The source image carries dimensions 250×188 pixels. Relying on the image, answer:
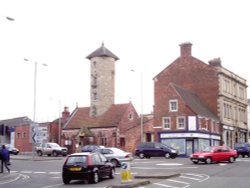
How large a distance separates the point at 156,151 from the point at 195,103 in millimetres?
16790

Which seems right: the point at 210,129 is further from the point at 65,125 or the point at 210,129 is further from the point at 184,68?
the point at 65,125

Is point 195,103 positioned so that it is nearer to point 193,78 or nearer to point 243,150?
point 193,78

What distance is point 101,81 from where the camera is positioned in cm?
7206

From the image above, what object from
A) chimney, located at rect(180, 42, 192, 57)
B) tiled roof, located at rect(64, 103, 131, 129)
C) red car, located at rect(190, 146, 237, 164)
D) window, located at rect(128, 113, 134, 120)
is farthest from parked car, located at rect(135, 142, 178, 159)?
chimney, located at rect(180, 42, 192, 57)

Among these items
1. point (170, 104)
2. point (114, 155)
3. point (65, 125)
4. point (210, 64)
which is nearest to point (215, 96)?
point (210, 64)

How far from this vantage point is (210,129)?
206 feet

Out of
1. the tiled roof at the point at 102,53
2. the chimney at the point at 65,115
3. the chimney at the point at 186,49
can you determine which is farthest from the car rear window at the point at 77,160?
the chimney at the point at 65,115

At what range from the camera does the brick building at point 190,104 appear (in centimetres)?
5903

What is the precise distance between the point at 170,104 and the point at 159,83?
10296 millimetres

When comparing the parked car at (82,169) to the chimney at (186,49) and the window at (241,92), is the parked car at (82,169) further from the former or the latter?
the window at (241,92)

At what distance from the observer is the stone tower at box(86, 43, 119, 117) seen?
72.1 meters

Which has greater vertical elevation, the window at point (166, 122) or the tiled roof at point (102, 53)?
the tiled roof at point (102, 53)

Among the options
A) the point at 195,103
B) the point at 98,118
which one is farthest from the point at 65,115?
the point at 195,103

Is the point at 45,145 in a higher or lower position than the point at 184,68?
lower
